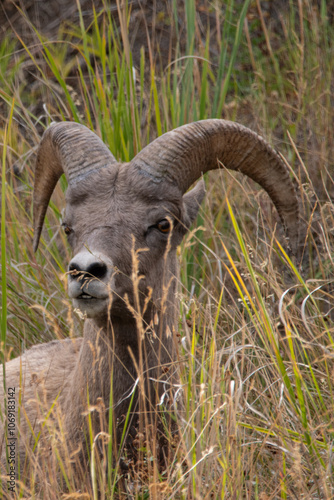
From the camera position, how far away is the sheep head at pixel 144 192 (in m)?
3.64

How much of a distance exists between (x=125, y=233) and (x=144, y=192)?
34 cm

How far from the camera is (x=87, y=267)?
10.7ft

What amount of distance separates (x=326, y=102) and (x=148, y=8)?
3531 mm

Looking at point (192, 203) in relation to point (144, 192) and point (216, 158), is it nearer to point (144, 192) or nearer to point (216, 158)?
point (216, 158)

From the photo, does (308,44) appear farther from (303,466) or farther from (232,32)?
(303,466)

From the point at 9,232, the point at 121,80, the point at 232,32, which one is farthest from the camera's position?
the point at 232,32

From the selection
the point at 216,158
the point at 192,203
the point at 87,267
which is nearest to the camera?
the point at 87,267

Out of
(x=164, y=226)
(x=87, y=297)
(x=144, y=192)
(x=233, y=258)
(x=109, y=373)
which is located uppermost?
(x=144, y=192)

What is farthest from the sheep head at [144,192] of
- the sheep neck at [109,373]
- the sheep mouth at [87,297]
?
the sheep neck at [109,373]

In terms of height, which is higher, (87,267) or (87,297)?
(87,267)

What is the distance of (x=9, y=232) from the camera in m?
5.93

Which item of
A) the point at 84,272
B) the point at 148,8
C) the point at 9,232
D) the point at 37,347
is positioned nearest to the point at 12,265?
the point at 9,232

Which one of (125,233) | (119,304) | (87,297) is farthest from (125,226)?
(87,297)

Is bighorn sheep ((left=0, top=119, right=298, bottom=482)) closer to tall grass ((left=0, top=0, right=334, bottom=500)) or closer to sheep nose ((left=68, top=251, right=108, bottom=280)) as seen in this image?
sheep nose ((left=68, top=251, right=108, bottom=280))
